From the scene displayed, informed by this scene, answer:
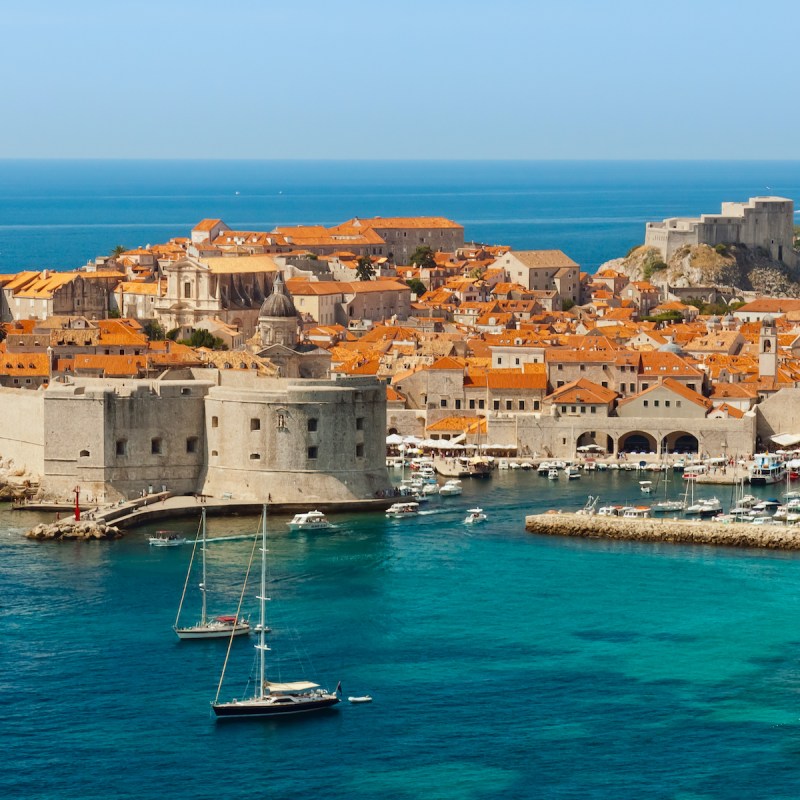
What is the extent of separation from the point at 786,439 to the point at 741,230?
46108 mm

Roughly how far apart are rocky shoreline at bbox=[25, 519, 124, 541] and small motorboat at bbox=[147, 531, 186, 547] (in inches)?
34.5

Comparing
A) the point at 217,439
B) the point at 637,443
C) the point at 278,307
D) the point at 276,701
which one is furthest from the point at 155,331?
the point at 276,701

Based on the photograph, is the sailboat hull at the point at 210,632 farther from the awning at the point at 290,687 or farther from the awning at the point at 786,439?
the awning at the point at 786,439

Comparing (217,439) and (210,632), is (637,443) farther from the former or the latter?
(210,632)

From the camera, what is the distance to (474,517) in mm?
47812

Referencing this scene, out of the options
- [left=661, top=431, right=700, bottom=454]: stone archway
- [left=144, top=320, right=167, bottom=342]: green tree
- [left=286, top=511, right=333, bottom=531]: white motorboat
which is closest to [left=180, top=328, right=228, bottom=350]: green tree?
[left=144, top=320, right=167, bottom=342]: green tree

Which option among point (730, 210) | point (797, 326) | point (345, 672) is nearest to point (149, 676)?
point (345, 672)

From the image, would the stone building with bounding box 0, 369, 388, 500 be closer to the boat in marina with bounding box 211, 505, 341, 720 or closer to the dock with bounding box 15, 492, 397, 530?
the dock with bounding box 15, 492, 397, 530

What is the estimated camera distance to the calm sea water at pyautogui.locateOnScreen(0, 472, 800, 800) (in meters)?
29.9

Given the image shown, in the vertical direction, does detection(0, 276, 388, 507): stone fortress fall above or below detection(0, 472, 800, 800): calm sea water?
above

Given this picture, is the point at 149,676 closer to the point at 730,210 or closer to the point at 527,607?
the point at 527,607

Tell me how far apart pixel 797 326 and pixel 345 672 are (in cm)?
4304

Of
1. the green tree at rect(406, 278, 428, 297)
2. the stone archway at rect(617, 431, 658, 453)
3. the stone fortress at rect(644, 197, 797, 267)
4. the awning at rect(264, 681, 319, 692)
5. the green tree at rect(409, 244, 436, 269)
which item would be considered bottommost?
the awning at rect(264, 681, 319, 692)

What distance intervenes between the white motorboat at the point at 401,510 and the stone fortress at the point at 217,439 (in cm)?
91
